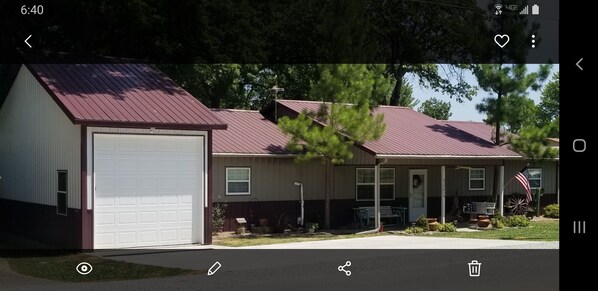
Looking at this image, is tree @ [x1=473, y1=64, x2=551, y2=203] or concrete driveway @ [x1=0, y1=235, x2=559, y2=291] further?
tree @ [x1=473, y1=64, x2=551, y2=203]

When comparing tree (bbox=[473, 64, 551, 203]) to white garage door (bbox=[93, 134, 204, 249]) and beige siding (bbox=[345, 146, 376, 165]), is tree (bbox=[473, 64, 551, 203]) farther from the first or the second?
white garage door (bbox=[93, 134, 204, 249])

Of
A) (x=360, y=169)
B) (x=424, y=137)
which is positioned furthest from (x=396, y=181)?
(x=424, y=137)

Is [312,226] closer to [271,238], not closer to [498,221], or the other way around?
[271,238]

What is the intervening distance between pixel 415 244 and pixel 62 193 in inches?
341

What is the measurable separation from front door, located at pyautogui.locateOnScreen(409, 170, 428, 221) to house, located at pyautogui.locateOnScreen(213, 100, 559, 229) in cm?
4

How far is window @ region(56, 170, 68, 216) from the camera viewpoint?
1564cm

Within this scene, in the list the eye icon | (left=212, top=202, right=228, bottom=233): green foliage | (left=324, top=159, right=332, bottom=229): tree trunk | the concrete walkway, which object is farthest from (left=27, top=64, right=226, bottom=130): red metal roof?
(left=324, top=159, right=332, bottom=229): tree trunk

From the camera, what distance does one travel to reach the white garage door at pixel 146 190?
15109mm

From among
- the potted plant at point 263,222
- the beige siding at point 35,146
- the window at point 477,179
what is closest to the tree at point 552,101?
the window at point 477,179

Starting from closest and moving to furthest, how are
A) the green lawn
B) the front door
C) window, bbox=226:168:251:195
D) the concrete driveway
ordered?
the concrete driveway → the green lawn → window, bbox=226:168:251:195 → the front door

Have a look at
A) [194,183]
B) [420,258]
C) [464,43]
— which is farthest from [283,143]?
[464,43]

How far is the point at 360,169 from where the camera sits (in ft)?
75.7

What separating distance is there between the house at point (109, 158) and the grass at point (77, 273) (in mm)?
1188

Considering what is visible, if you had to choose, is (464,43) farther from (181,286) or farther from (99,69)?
(181,286)
